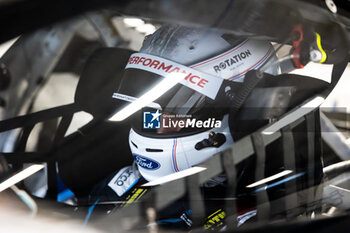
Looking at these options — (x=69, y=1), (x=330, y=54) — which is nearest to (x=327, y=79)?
(x=330, y=54)

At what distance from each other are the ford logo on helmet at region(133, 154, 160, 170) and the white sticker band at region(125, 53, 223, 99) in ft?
0.78

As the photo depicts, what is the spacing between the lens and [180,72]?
2.85ft

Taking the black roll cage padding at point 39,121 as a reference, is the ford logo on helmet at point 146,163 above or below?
below

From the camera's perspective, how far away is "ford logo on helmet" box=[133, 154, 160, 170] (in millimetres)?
985

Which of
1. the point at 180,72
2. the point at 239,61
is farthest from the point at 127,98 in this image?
the point at 239,61

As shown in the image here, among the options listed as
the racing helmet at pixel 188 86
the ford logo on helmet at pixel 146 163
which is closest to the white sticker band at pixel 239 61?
the racing helmet at pixel 188 86

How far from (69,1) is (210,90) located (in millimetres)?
404

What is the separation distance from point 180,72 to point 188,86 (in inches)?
1.5

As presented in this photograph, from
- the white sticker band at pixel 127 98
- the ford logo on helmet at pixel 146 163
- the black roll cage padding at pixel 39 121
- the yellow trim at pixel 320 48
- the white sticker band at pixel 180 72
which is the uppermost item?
the yellow trim at pixel 320 48

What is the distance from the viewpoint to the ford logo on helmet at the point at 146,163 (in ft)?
3.23

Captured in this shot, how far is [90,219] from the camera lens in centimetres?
83

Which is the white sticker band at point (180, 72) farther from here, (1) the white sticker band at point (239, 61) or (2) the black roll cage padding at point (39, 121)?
(2) the black roll cage padding at point (39, 121)

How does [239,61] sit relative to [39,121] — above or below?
above

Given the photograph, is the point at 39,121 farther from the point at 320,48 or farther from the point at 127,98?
the point at 320,48
